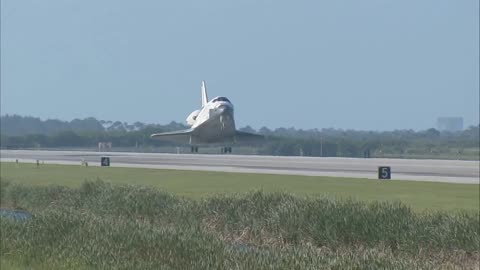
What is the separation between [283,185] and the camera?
142 ft

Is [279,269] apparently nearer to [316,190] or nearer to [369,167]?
[316,190]

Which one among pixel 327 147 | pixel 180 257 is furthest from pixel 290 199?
pixel 327 147

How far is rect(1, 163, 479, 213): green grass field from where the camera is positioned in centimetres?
3466

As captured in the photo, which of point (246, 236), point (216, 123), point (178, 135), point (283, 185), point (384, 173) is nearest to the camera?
point (246, 236)

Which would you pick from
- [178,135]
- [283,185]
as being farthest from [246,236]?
[178,135]

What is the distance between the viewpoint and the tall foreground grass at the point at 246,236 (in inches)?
763

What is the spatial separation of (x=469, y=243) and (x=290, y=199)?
9.12 m

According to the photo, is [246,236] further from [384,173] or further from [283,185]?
[384,173]

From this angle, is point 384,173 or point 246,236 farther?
point 384,173

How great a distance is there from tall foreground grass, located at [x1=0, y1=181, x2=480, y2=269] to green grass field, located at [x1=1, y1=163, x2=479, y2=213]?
13.0 ft

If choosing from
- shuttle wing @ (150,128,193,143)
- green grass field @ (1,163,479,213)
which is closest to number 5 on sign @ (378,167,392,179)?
green grass field @ (1,163,479,213)

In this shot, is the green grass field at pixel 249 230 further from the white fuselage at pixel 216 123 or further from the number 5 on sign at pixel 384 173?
the white fuselage at pixel 216 123

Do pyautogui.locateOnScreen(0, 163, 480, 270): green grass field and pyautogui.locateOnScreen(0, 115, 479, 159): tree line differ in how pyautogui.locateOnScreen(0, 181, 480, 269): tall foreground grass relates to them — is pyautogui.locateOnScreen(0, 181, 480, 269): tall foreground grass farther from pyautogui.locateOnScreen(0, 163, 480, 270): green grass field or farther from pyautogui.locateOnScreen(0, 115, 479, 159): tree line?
pyautogui.locateOnScreen(0, 115, 479, 159): tree line

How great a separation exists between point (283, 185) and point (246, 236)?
1500cm
